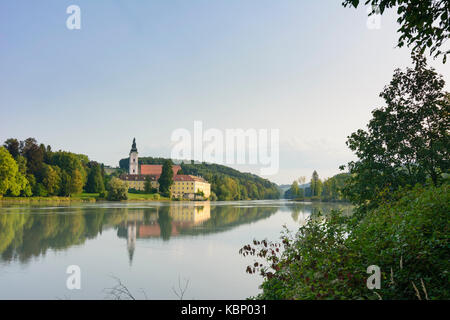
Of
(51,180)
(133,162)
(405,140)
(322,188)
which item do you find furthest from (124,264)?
(133,162)

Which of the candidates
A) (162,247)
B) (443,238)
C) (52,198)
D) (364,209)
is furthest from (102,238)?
(52,198)

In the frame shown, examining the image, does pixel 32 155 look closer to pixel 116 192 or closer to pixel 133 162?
pixel 116 192

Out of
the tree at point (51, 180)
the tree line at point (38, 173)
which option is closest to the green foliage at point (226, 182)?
the tree line at point (38, 173)

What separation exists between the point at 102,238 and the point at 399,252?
12862 mm

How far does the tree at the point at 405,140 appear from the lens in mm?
10797

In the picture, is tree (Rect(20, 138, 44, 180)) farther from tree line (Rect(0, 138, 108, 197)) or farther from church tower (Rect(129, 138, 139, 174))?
church tower (Rect(129, 138, 139, 174))

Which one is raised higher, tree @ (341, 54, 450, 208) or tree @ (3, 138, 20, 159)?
tree @ (3, 138, 20, 159)

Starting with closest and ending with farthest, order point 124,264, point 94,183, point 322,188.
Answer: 1. point 124,264
2. point 94,183
3. point 322,188

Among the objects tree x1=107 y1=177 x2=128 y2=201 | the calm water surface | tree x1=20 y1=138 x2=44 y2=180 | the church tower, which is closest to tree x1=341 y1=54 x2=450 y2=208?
the calm water surface

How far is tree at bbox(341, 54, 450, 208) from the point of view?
35.4 feet

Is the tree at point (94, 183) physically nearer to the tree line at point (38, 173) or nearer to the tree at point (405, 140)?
the tree line at point (38, 173)

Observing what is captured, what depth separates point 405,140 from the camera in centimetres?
1145

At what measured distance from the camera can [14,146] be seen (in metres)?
61.5
